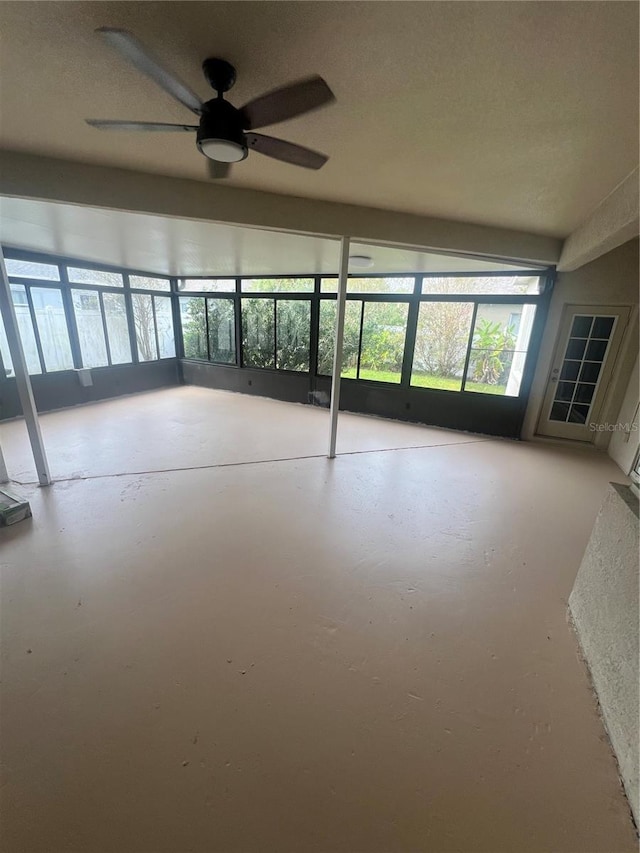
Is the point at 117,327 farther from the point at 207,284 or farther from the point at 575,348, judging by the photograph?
the point at 575,348

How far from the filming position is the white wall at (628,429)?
12.4 ft

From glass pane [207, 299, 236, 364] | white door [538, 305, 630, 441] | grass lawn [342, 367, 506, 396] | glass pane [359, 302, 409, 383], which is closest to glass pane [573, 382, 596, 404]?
white door [538, 305, 630, 441]

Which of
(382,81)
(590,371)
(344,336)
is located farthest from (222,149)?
(590,371)

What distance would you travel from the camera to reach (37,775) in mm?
1133

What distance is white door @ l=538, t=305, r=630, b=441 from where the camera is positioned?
4.12 metres

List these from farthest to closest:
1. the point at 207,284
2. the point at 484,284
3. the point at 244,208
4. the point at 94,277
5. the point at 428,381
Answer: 1. the point at 207,284
2. the point at 94,277
3. the point at 428,381
4. the point at 484,284
5. the point at 244,208

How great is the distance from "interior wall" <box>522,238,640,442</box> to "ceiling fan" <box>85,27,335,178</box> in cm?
396

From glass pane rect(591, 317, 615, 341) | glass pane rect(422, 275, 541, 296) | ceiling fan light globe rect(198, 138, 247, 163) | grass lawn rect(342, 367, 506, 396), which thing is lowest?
grass lawn rect(342, 367, 506, 396)

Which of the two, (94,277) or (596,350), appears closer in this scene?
(596,350)

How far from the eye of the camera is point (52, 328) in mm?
5328

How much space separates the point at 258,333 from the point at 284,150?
509cm

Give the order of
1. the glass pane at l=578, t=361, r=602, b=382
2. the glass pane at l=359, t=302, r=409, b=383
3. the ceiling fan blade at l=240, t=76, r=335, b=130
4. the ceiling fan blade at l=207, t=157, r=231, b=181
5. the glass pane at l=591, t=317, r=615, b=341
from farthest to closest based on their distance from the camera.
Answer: the glass pane at l=359, t=302, r=409, b=383
the glass pane at l=578, t=361, r=602, b=382
the glass pane at l=591, t=317, r=615, b=341
the ceiling fan blade at l=207, t=157, r=231, b=181
the ceiling fan blade at l=240, t=76, r=335, b=130

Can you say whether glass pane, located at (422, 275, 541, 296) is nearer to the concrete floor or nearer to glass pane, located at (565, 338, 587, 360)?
glass pane, located at (565, 338, 587, 360)

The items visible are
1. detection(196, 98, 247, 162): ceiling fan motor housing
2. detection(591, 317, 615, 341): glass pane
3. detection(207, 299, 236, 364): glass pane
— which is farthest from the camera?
detection(207, 299, 236, 364): glass pane
